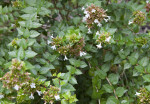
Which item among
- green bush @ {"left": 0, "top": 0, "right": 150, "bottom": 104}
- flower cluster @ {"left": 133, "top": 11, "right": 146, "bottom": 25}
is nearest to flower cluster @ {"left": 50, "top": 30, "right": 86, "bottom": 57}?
green bush @ {"left": 0, "top": 0, "right": 150, "bottom": 104}

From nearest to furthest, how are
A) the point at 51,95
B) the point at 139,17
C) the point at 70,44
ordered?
1. the point at 51,95
2. the point at 70,44
3. the point at 139,17

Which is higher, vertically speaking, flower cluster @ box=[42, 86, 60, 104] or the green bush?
the green bush

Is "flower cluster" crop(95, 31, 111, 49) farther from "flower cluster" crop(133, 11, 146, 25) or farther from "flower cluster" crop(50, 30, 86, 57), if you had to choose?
"flower cluster" crop(133, 11, 146, 25)

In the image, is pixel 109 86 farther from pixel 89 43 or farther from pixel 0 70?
pixel 0 70

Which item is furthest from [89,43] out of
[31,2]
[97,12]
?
[31,2]

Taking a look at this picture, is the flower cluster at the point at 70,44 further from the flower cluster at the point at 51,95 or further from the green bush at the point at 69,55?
the flower cluster at the point at 51,95

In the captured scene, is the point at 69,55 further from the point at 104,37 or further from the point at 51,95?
the point at 51,95

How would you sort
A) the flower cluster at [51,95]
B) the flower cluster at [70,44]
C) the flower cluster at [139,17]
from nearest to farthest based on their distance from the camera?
the flower cluster at [51,95] → the flower cluster at [70,44] → the flower cluster at [139,17]

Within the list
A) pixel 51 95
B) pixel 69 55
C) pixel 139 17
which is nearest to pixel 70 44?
pixel 69 55

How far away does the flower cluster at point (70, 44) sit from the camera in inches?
71.8

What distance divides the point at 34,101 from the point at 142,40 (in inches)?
59.0

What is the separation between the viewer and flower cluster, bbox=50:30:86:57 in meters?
1.82

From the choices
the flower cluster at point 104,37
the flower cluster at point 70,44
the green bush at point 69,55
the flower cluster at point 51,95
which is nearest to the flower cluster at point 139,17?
the green bush at point 69,55

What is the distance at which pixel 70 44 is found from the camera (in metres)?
1.85
